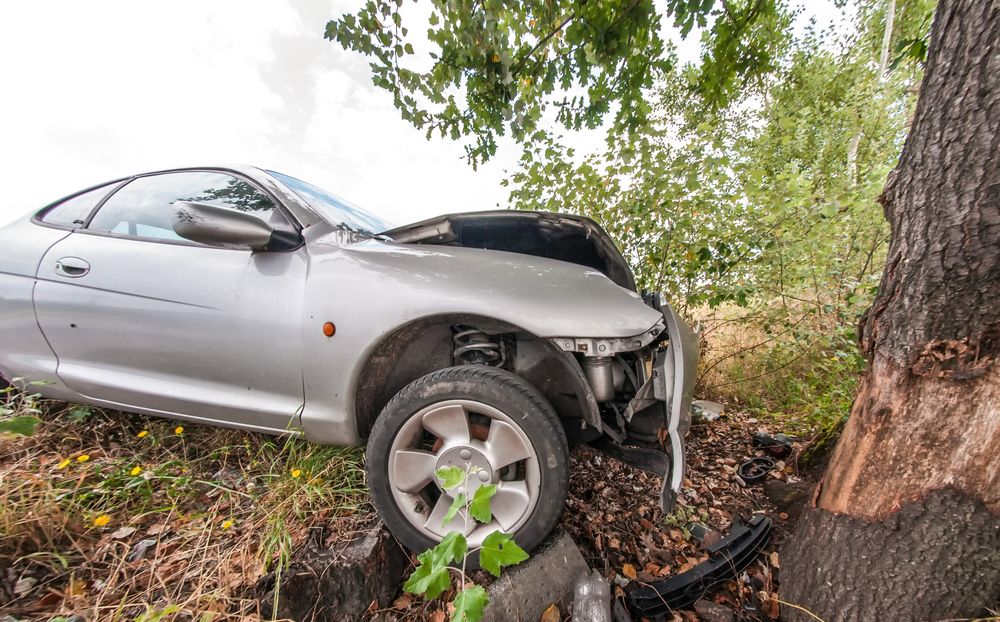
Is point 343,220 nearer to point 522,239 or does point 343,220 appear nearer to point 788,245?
point 522,239

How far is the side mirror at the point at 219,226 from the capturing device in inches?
51.6

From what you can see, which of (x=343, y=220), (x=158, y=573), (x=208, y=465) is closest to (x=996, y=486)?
(x=343, y=220)

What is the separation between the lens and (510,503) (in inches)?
52.2

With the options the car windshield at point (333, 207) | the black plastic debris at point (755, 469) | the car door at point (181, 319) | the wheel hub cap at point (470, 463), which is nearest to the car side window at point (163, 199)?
the car door at point (181, 319)

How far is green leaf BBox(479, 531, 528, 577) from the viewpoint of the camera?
958 mm

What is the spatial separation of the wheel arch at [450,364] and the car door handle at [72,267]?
1.55m

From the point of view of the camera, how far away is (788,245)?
255cm

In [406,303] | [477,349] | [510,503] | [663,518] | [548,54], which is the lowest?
[663,518]

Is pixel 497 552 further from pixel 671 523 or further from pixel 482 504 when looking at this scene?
pixel 671 523

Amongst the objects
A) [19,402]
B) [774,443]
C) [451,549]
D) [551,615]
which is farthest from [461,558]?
[19,402]

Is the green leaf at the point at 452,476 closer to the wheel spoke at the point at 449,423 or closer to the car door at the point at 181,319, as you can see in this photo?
the wheel spoke at the point at 449,423

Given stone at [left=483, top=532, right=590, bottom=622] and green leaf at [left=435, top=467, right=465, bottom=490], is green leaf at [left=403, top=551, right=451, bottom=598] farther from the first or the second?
stone at [left=483, top=532, right=590, bottom=622]

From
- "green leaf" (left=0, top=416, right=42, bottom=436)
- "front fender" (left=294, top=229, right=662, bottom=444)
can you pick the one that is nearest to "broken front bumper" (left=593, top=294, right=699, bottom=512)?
"front fender" (left=294, top=229, right=662, bottom=444)

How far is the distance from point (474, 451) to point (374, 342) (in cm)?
60
